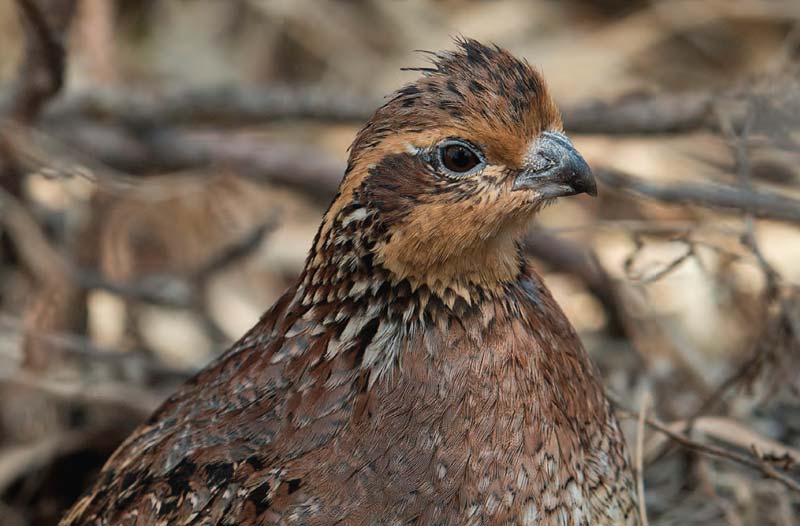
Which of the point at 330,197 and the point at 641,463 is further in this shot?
the point at 330,197

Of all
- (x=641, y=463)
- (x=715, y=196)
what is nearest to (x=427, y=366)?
(x=641, y=463)

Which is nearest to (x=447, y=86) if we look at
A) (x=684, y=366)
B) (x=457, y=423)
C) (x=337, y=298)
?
(x=337, y=298)

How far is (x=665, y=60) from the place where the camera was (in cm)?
852

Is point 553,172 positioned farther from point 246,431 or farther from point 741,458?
point 741,458

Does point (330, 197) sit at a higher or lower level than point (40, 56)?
lower

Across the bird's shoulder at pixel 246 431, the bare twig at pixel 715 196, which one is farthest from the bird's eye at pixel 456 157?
the bare twig at pixel 715 196

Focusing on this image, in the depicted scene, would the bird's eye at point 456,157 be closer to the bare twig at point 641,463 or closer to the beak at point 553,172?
the beak at point 553,172

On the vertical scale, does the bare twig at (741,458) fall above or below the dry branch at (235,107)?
below

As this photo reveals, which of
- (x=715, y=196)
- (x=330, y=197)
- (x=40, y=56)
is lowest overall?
(x=715, y=196)

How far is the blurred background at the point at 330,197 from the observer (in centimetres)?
472

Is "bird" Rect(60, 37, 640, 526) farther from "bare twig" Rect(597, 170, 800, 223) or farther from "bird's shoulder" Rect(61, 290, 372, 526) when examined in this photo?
"bare twig" Rect(597, 170, 800, 223)

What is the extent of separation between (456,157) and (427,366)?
616mm

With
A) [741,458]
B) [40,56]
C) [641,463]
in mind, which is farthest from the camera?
[40,56]

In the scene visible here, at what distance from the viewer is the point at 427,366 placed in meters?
3.37
